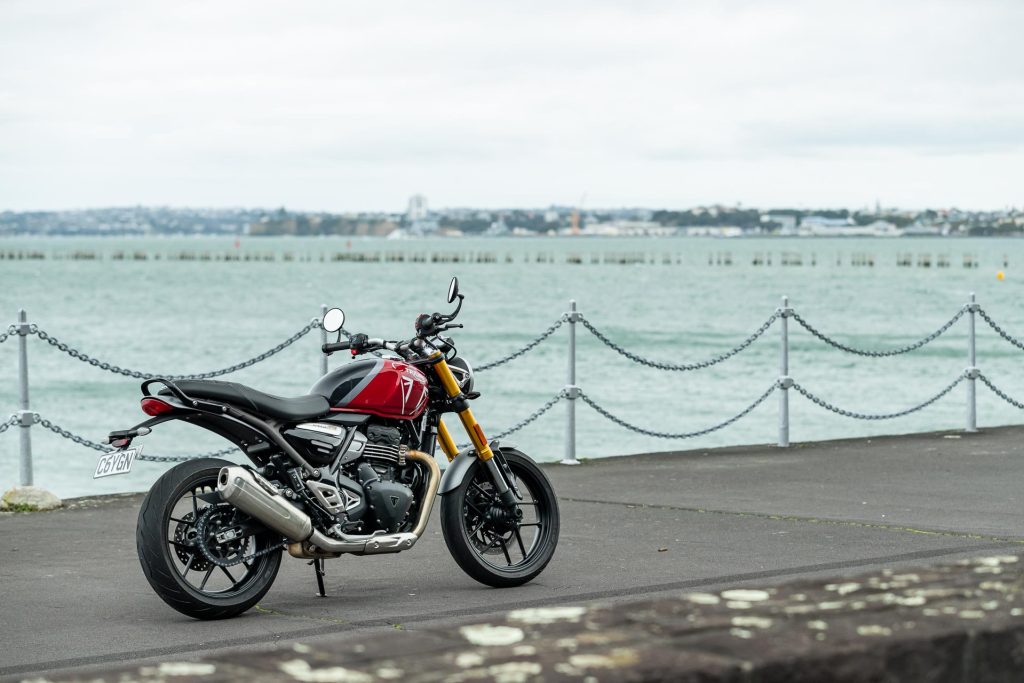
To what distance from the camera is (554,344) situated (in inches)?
2186

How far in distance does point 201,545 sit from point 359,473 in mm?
880

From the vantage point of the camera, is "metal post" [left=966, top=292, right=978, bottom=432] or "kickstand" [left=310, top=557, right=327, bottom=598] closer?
"kickstand" [left=310, top=557, right=327, bottom=598]

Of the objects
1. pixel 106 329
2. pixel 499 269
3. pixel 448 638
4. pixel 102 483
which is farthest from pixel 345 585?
pixel 499 269

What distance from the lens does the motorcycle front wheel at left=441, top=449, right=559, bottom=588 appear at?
7.39m

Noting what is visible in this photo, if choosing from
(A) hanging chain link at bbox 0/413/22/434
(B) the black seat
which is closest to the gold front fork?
(B) the black seat

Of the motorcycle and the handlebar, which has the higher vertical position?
the handlebar

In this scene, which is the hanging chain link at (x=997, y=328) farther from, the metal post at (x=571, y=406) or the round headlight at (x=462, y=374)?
the round headlight at (x=462, y=374)

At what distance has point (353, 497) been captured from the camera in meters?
7.08

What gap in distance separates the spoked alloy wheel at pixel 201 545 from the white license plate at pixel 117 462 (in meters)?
0.16

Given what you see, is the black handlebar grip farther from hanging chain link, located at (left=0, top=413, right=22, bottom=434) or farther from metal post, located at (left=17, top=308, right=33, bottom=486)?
hanging chain link, located at (left=0, top=413, right=22, bottom=434)

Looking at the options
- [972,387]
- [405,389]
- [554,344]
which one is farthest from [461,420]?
[554,344]

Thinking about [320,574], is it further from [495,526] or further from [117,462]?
[117,462]

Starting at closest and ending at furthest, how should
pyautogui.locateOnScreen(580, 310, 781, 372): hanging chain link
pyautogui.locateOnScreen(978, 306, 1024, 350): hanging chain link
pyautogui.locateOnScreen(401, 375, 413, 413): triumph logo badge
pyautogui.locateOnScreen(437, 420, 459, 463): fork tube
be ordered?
pyautogui.locateOnScreen(401, 375, 413, 413): triumph logo badge < pyautogui.locateOnScreen(437, 420, 459, 463): fork tube < pyautogui.locateOnScreen(580, 310, 781, 372): hanging chain link < pyautogui.locateOnScreen(978, 306, 1024, 350): hanging chain link

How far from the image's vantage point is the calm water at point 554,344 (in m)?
30.9
